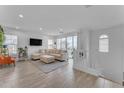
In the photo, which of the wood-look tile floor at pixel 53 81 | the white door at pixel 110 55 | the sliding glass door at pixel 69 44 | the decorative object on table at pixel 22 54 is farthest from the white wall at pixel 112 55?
the decorative object on table at pixel 22 54

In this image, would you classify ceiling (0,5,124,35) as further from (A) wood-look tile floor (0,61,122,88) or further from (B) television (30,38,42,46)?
(B) television (30,38,42,46)

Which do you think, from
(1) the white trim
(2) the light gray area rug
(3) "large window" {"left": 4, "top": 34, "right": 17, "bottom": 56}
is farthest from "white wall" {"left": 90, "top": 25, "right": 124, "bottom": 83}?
(3) "large window" {"left": 4, "top": 34, "right": 17, "bottom": 56}

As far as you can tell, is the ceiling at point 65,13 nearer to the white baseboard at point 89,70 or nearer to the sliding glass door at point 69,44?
the white baseboard at point 89,70

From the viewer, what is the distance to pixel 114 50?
541 centimetres

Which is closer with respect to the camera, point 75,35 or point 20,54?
point 20,54

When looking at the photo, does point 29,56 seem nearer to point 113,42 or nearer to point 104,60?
point 104,60

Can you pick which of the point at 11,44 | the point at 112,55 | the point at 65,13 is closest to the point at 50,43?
the point at 11,44

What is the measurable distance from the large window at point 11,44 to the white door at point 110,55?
245 inches

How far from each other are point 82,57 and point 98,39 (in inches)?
95.0

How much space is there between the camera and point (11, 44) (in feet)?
22.4

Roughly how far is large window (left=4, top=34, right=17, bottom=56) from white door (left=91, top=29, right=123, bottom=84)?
245 inches

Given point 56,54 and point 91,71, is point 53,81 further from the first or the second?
point 56,54

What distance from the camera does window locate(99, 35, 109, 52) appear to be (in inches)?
234
